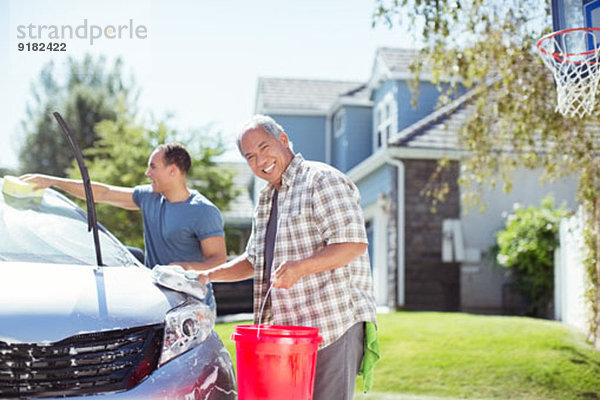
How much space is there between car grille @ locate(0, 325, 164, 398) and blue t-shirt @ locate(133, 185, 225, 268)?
1431 mm

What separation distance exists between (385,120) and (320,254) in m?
14.3

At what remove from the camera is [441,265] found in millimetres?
14375

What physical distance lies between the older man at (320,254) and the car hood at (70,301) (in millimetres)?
481

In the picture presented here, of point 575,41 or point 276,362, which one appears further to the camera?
point 575,41

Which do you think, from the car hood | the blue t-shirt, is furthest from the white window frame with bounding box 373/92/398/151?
the car hood

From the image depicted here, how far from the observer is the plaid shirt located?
3.04m

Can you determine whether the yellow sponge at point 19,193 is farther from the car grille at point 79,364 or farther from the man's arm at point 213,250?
the car grille at point 79,364

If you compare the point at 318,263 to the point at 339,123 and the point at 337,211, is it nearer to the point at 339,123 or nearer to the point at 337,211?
the point at 337,211

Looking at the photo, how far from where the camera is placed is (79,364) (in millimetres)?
2639

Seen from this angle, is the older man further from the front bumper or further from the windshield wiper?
the windshield wiper

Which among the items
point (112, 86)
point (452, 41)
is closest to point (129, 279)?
point (452, 41)

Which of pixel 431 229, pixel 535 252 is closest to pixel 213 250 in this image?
pixel 535 252

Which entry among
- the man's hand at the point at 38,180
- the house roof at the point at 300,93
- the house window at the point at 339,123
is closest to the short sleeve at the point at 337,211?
the man's hand at the point at 38,180

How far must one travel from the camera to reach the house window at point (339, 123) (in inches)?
731
